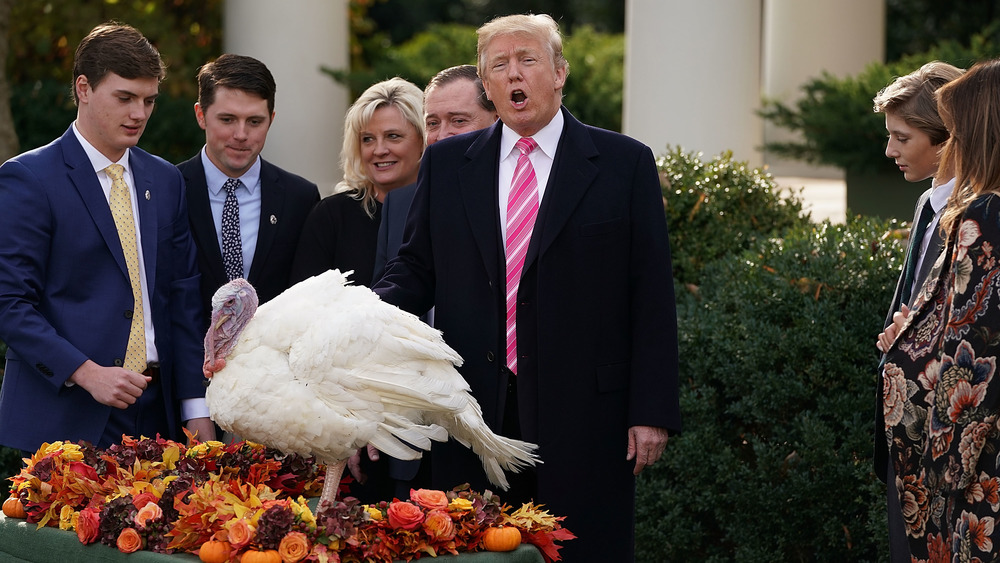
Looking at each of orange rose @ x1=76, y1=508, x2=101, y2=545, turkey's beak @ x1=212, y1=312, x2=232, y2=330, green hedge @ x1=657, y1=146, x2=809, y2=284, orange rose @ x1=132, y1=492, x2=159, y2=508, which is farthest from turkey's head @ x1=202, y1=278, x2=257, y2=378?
green hedge @ x1=657, y1=146, x2=809, y2=284

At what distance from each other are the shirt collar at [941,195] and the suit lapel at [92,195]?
2704 millimetres

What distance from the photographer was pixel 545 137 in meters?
3.78

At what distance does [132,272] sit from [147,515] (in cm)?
118

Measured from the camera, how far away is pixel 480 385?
3.68m

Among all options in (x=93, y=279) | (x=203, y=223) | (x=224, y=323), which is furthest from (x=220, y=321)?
(x=203, y=223)

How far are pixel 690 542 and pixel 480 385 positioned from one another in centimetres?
202

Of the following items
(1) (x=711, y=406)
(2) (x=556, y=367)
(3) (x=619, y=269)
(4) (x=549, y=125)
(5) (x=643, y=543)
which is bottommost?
(5) (x=643, y=543)

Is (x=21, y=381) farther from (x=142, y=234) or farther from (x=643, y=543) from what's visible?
(x=643, y=543)

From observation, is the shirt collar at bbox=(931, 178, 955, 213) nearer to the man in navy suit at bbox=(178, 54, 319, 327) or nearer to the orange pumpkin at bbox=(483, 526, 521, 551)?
the orange pumpkin at bbox=(483, 526, 521, 551)

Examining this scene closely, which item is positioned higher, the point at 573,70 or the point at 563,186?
the point at 573,70

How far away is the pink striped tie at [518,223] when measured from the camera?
3691 millimetres

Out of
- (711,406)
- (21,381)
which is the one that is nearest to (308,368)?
(21,381)

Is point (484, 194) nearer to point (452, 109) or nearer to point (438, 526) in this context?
point (452, 109)

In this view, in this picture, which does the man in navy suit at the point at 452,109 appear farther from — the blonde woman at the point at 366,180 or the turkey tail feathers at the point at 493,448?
the turkey tail feathers at the point at 493,448
